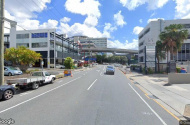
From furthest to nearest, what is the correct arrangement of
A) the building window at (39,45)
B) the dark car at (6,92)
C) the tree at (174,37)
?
the building window at (39,45)
the tree at (174,37)
the dark car at (6,92)

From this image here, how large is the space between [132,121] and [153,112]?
1.66 meters

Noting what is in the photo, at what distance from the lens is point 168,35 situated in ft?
89.2

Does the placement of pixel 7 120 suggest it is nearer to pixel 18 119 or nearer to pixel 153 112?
pixel 18 119

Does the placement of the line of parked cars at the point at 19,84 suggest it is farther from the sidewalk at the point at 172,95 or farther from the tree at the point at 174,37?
the tree at the point at 174,37

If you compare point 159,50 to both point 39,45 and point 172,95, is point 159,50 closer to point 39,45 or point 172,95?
point 172,95

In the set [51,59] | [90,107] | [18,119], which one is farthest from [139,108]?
[51,59]

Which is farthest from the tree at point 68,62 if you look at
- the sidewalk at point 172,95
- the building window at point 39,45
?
the sidewalk at point 172,95

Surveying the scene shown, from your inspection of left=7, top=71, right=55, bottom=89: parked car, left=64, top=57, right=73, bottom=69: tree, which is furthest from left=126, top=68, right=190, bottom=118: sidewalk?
left=64, top=57, right=73, bottom=69: tree

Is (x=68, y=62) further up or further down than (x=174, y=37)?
further down

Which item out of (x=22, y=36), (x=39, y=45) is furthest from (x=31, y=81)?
(x=22, y=36)

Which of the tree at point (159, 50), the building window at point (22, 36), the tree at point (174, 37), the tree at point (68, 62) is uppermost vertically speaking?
the building window at point (22, 36)

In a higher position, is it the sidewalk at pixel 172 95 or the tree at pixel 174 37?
the tree at pixel 174 37

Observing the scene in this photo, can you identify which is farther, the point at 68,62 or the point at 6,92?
the point at 68,62

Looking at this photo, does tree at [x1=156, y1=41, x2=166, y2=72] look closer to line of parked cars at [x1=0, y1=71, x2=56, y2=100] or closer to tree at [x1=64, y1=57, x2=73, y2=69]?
tree at [x1=64, y1=57, x2=73, y2=69]
